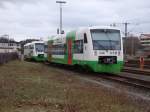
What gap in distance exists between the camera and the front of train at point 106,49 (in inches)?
912

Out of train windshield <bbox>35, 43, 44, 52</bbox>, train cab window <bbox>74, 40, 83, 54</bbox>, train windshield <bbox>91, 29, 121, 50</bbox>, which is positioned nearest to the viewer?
train windshield <bbox>91, 29, 121, 50</bbox>

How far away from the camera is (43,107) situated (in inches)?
365

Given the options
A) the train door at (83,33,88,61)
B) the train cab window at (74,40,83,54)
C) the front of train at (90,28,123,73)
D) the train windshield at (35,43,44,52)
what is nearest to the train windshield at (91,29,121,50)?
the front of train at (90,28,123,73)

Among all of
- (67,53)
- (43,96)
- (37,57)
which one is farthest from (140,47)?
(43,96)

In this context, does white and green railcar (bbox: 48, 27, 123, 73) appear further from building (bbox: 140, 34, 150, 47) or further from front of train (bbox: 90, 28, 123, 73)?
building (bbox: 140, 34, 150, 47)

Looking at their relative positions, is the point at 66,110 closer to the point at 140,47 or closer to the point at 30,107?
the point at 30,107

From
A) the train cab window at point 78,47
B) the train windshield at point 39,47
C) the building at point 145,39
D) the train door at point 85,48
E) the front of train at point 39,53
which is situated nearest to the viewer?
the train door at point 85,48

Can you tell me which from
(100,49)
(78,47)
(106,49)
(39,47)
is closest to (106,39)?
(106,49)

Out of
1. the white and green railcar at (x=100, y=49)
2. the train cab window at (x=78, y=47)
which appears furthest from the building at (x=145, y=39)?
the white and green railcar at (x=100, y=49)

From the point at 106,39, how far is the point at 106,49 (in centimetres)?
69

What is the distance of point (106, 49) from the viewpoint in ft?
76.7

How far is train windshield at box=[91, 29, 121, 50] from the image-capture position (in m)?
23.4

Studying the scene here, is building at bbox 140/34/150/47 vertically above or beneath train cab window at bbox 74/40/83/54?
above

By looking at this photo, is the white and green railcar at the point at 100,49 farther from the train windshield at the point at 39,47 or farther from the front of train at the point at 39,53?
the train windshield at the point at 39,47
